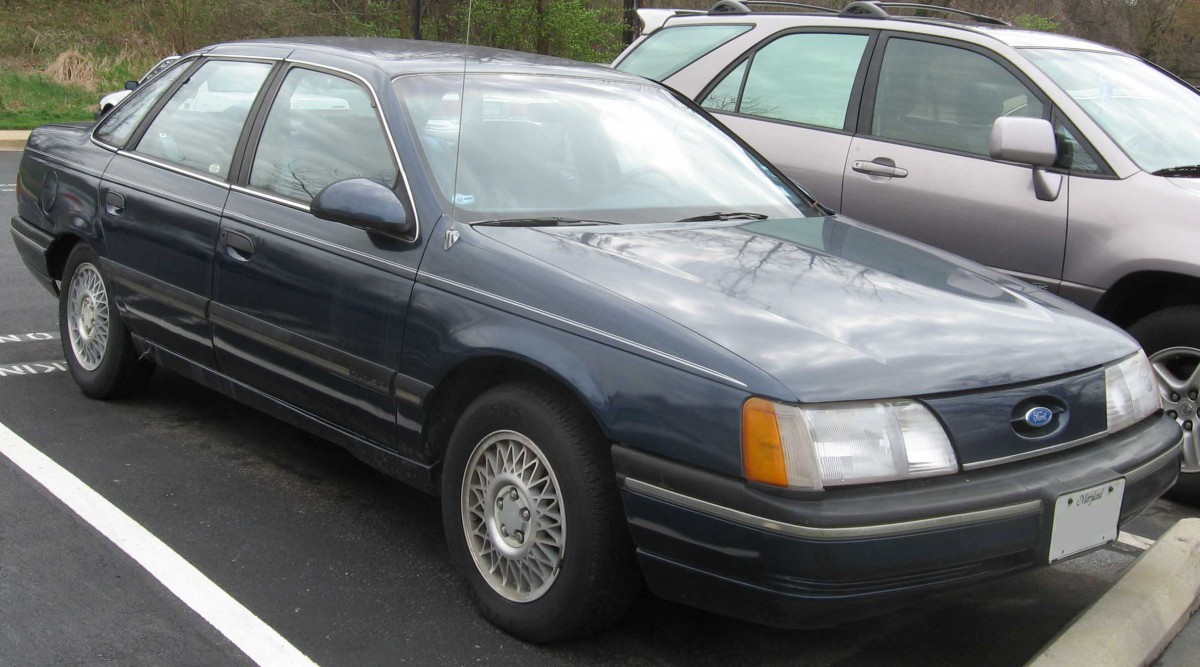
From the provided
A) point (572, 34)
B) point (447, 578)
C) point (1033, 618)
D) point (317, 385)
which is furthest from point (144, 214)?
point (572, 34)

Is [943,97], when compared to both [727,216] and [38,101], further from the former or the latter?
[38,101]

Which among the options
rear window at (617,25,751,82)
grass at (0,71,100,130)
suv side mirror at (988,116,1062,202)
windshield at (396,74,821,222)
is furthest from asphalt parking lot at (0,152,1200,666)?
grass at (0,71,100,130)

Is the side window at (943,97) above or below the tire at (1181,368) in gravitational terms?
above

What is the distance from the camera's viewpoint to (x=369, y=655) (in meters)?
3.28

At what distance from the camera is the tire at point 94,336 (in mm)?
5160

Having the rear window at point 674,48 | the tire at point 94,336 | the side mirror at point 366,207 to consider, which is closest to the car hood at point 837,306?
the side mirror at point 366,207

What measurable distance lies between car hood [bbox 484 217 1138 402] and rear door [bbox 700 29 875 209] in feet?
6.29

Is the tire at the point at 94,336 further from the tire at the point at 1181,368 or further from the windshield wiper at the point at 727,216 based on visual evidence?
the tire at the point at 1181,368

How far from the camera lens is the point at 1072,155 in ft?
16.5

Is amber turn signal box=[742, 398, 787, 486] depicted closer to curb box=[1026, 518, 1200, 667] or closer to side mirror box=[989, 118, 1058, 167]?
curb box=[1026, 518, 1200, 667]

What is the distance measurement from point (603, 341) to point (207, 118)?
2.52 meters

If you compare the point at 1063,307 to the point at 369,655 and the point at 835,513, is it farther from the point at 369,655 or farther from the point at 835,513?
the point at 369,655

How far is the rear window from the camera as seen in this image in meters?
6.70

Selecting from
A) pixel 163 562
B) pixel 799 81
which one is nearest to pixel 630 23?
pixel 799 81
